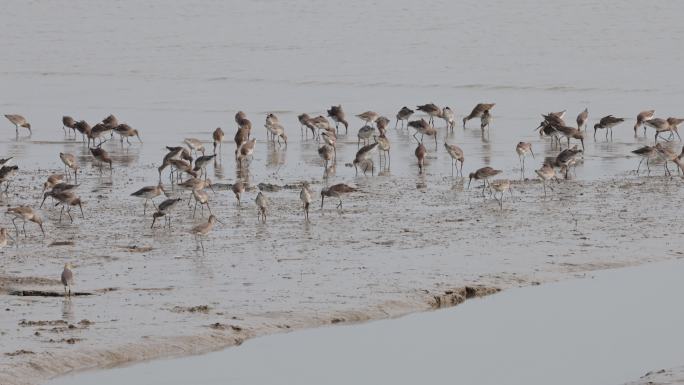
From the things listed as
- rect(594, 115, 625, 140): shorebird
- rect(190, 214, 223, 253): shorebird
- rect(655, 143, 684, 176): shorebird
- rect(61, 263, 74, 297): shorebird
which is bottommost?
rect(61, 263, 74, 297): shorebird

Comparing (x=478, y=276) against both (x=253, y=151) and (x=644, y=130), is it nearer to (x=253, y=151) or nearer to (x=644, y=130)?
(x=253, y=151)

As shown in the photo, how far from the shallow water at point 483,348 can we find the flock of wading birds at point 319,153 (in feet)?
7.28

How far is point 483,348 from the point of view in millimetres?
11312

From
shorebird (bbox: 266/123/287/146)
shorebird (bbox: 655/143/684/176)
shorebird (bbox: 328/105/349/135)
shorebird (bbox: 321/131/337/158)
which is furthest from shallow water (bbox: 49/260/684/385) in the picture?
shorebird (bbox: 328/105/349/135)

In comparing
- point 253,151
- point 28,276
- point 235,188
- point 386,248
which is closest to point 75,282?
point 28,276

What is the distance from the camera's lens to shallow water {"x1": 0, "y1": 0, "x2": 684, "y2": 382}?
12219mm

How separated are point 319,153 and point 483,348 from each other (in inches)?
382

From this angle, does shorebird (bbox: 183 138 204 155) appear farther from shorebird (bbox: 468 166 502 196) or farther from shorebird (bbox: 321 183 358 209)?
shorebird (bbox: 468 166 502 196)

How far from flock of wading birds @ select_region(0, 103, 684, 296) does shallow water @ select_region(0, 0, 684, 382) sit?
10.3 inches

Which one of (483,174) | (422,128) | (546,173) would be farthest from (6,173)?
(422,128)

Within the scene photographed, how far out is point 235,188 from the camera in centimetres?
1712

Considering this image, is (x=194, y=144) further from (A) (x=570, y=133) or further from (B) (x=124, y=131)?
(A) (x=570, y=133)

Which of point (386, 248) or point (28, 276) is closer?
point (28, 276)

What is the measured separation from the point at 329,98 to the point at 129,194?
13.6 meters
